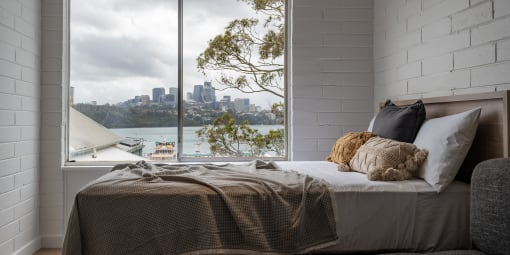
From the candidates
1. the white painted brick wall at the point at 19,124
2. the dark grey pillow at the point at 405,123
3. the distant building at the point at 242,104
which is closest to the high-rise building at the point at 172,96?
the distant building at the point at 242,104

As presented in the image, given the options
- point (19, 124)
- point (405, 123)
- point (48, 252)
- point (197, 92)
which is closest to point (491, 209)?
point (405, 123)

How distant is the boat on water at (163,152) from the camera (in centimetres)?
354

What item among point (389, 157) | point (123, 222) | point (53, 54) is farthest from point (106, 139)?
point (389, 157)

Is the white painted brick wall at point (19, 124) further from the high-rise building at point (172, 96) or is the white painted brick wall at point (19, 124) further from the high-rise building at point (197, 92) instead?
the high-rise building at point (197, 92)

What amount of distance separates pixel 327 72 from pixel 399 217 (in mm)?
2017

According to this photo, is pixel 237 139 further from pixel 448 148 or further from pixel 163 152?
pixel 448 148

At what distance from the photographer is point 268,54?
3658mm

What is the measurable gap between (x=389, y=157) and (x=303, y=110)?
5.21ft

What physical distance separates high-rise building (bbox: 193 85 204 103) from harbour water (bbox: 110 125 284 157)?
A: 28 cm

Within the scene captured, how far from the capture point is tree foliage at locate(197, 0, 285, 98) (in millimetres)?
3623

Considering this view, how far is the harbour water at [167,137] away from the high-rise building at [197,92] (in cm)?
28

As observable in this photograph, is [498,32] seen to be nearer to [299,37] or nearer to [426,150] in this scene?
[426,150]

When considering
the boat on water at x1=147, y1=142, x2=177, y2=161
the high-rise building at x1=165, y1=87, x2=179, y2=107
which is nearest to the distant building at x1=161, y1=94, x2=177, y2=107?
the high-rise building at x1=165, y1=87, x2=179, y2=107

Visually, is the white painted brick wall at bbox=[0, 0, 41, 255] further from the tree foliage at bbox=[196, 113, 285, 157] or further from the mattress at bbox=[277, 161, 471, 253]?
the mattress at bbox=[277, 161, 471, 253]
